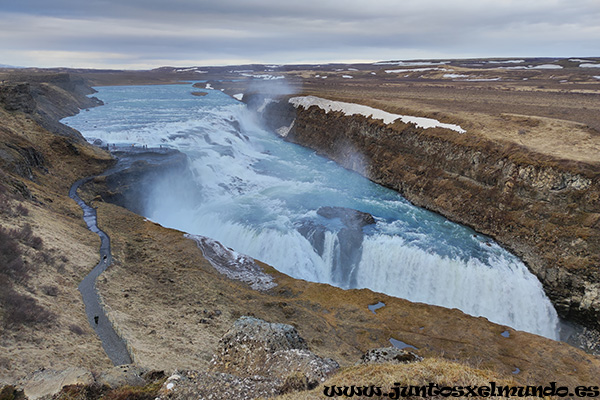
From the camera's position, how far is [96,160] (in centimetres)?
3225

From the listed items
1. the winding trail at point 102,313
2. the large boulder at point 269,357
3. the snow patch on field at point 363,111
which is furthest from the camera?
the snow patch on field at point 363,111

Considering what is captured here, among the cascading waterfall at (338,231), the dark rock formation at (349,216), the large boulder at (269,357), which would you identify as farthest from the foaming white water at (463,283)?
the large boulder at (269,357)

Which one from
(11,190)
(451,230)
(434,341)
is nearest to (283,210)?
(451,230)

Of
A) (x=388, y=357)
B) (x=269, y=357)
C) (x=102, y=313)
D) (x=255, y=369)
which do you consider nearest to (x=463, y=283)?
(x=388, y=357)

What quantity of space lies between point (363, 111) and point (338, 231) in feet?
88.3

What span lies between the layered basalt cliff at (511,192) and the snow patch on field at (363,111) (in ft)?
3.36

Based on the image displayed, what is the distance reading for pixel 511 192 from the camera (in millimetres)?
27078

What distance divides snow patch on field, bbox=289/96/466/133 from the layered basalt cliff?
103cm

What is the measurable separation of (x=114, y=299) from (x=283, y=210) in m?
16.6

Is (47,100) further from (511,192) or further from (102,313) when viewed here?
(511,192)

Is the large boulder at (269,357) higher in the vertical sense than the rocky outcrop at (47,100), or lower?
lower

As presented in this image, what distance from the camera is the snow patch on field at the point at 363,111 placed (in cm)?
3802

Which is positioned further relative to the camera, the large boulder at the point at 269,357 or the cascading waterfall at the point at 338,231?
the cascading waterfall at the point at 338,231

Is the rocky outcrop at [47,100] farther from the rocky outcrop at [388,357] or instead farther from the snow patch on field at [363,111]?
the rocky outcrop at [388,357]
